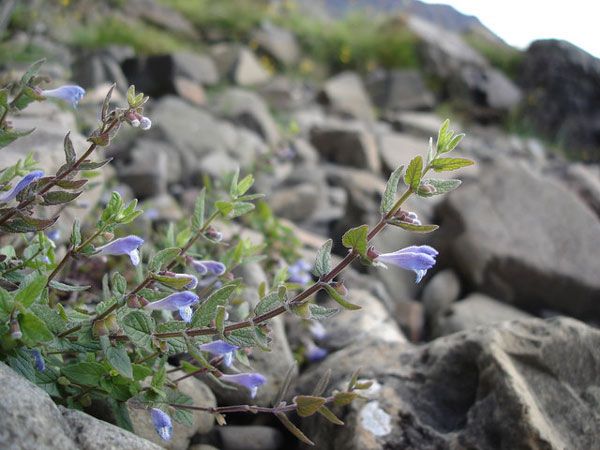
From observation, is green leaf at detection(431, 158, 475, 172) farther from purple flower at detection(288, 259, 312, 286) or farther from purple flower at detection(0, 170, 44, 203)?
purple flower at detection(288, 259, 312, 286)

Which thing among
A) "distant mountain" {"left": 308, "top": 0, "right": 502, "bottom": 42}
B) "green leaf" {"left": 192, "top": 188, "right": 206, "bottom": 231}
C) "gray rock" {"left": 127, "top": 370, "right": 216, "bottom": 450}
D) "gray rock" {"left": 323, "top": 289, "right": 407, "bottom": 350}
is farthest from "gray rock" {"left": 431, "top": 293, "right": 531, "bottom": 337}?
"distant mountain" {"left": 308, "top": 0, "right": 502, "bottom": 42}

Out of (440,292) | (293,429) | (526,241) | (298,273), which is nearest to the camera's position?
(293,429)

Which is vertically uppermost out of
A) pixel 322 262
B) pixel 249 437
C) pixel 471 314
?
pixel 322 262

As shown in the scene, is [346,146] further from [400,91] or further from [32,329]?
[32,329]

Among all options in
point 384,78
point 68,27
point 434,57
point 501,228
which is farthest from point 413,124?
point 68,27

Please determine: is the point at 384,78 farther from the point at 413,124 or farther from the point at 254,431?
the point at 254,431

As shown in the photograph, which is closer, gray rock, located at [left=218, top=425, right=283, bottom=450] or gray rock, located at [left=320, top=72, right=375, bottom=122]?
gray rock, located at [left=218, top=425, right=283, bottom=450]

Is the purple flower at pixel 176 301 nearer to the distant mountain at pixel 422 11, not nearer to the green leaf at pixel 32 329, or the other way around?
the green leaf at pixel 32 329

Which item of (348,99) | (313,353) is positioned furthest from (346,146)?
(313,353)
